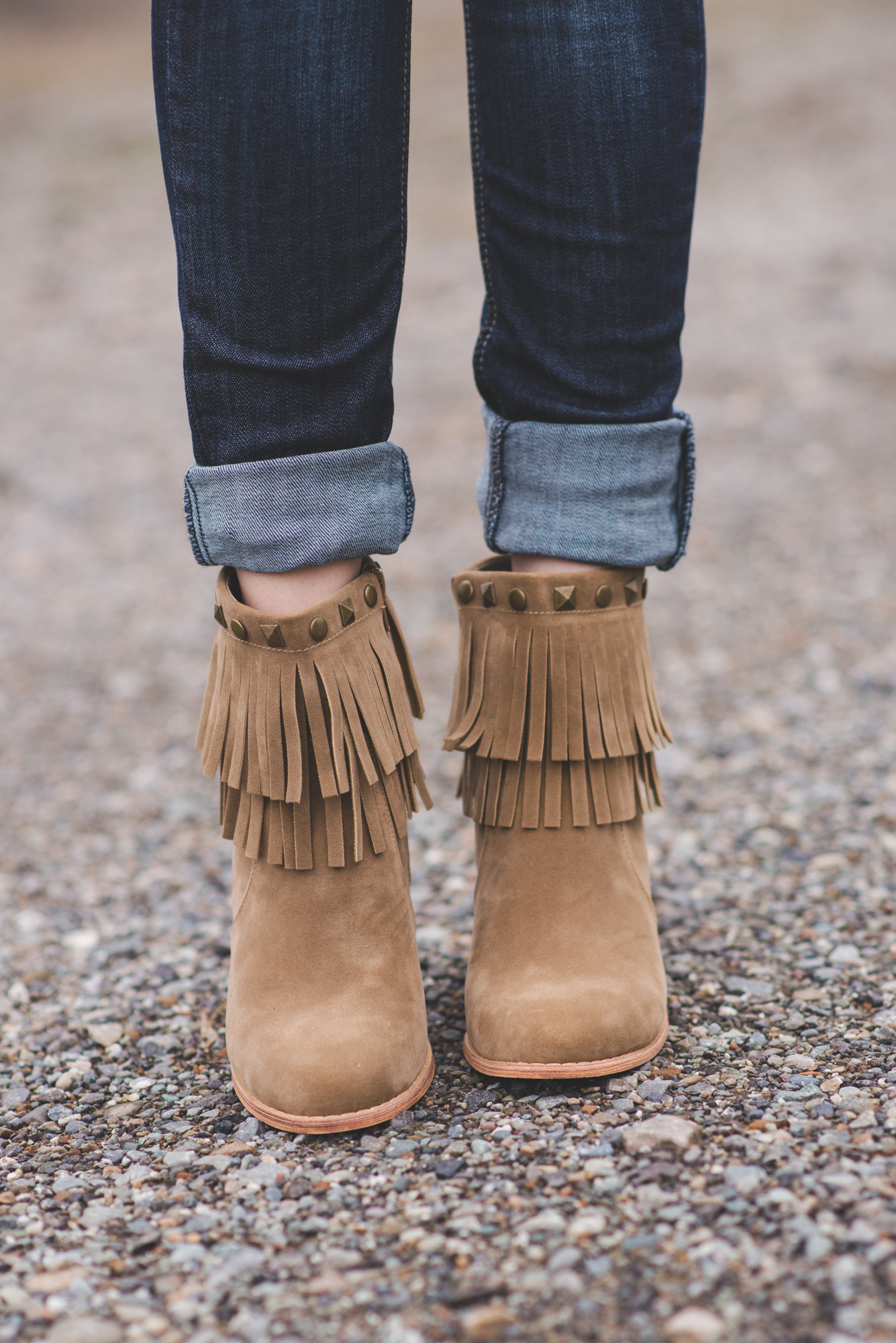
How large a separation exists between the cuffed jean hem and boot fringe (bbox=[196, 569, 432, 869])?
0.17 m

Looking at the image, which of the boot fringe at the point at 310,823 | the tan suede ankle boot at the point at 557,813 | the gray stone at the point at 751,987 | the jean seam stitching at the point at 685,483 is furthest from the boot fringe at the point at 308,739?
the gray stone at the point at 751,987

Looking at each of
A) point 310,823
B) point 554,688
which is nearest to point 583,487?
point 554,688

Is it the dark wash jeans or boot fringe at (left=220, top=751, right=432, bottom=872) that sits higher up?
the dark wash jeans

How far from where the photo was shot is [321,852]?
1156 mm

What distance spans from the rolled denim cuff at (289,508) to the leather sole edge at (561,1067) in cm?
54

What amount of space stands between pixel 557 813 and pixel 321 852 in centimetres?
26

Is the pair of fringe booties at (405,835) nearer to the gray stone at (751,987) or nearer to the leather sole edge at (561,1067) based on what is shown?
the leather sole edge at (561,1067)

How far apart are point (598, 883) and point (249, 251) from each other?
2.43 ft

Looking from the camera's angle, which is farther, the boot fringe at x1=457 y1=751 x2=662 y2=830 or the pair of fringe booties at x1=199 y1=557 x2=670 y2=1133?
the boot fringe at x1=457 y1=751 x2=662 y2=830

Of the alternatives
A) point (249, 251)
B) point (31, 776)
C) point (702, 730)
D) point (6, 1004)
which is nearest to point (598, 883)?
point (249, 251)

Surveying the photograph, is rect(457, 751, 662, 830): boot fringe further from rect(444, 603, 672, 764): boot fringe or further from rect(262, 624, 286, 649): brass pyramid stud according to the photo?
rect(262, 624, 286, 649): brass pyramid stud

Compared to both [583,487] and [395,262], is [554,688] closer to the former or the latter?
[583,487]

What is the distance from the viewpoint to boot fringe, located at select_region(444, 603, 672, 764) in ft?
3.91

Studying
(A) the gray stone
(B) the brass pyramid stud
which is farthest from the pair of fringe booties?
(A) the gray stone
